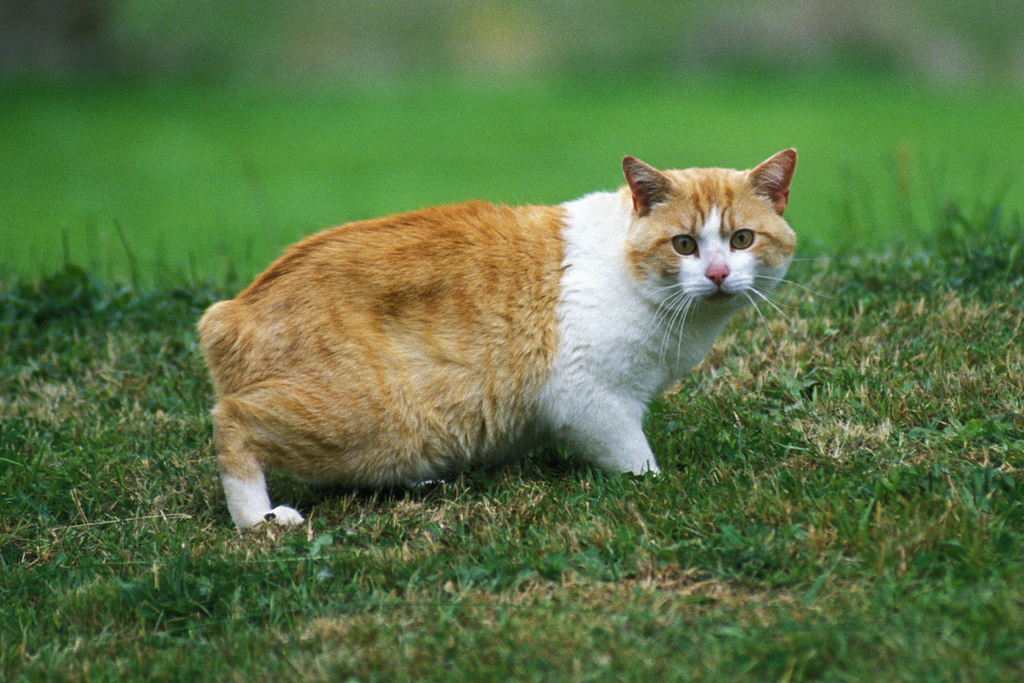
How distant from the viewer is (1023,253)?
4727 millimetres

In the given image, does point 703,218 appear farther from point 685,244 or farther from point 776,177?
point 776,177

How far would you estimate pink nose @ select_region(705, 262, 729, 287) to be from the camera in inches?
128

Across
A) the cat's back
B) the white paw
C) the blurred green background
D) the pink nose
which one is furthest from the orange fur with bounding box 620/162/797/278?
the blurred green background

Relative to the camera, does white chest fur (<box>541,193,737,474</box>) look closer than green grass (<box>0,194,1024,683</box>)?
No

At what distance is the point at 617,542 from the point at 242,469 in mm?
1236

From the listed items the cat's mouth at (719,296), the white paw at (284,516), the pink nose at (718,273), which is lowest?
the white paw at (284,516)

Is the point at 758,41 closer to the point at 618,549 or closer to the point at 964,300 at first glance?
the point at 964,300

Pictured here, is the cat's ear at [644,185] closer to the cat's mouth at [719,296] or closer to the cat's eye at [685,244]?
the cat's eye at [685,244]

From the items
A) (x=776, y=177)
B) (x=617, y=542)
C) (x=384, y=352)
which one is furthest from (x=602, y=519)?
(x=776, y=177)

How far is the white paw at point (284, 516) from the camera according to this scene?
3.27 meters

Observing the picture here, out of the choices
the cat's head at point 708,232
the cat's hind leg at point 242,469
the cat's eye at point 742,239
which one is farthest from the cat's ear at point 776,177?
the cat's hind leg at point 242,469

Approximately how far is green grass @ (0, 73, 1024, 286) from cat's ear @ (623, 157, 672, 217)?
134 inches

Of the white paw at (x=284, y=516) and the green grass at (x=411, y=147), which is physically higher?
the green grass at (x=411, y=147)

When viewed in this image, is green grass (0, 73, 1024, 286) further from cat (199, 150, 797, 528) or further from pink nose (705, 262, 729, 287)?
pink nose (705, 262, 729, 287)
